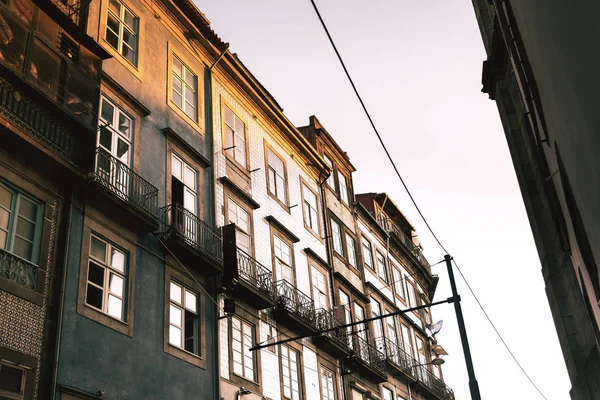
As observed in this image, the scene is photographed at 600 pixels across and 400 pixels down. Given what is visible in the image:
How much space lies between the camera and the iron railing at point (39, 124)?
1408cm

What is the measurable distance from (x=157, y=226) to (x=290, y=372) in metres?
8.46

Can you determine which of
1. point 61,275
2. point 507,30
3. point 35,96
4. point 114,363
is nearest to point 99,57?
point 35,96

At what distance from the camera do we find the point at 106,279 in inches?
633

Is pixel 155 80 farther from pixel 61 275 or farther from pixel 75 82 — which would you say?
pixel 61 275

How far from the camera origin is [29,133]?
14.4 meters

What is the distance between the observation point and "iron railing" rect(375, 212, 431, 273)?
4094cm

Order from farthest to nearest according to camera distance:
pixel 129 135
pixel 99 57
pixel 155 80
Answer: pixel 155 80 < pixel 129 135 < pixel 99 57

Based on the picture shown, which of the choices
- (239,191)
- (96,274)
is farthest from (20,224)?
(239,191)

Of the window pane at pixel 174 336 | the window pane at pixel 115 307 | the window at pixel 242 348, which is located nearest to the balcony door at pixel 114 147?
the window pane at pixel 115 307

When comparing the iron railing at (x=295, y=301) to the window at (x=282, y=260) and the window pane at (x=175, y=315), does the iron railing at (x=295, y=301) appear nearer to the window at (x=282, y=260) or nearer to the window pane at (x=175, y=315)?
the window at (x=282, y=260)

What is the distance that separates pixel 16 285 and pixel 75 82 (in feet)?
16.7

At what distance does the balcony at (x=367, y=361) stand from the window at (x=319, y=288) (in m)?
1.96

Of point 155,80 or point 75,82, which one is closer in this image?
point 75,82

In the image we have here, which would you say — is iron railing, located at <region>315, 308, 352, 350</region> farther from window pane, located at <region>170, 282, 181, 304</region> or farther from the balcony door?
the balcony door
